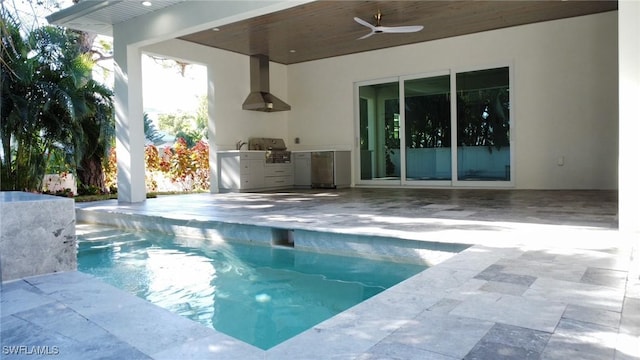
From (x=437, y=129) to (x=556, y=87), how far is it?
6.94ft

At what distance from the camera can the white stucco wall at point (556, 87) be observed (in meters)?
7.02

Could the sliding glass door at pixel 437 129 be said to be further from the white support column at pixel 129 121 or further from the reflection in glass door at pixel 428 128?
the white support column at pixel 129 121

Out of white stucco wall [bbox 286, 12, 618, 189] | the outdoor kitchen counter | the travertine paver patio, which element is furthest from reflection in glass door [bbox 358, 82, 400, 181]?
the travertine paver patio

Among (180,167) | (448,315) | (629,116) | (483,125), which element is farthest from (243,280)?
(180,167)

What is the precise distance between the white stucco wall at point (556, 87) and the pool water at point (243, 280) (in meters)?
5.43

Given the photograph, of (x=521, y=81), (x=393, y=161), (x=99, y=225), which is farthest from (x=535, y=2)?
(x=99, y=225)

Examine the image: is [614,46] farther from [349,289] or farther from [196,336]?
[196,336]

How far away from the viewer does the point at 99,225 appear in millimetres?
5715

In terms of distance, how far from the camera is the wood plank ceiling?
6508mm

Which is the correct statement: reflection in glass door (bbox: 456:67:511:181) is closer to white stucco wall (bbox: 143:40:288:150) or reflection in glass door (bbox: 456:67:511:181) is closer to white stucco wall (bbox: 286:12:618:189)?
white stucco wall (bbox: 286:12:618:189)

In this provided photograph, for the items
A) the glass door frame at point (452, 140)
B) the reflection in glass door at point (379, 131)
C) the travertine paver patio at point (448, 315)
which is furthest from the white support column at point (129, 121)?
the travertine paver patio at point (448, 315)

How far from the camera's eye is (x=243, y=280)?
3111mm

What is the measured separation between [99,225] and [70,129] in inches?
85.7

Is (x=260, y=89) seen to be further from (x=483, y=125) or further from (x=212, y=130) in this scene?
(x=483, y=125)
